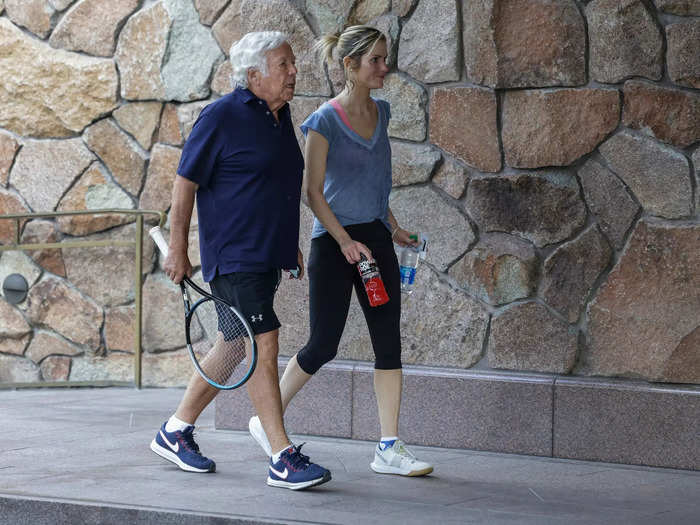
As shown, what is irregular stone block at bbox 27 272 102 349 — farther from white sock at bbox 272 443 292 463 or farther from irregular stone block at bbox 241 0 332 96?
white sock at bbox 272 443 292 463

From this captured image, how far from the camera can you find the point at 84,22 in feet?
23.9

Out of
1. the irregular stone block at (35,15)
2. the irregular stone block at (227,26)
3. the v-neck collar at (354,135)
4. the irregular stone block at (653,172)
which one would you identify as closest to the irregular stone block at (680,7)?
the irregular stone block at (653,172)

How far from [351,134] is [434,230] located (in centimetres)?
89

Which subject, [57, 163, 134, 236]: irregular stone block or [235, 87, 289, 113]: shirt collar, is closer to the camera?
[235, 87, 289, 113]: shirt collar

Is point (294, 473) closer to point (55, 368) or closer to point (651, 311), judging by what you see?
point (651, 311)

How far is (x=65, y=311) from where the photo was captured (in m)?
7.36

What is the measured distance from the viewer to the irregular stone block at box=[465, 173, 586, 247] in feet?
16.4

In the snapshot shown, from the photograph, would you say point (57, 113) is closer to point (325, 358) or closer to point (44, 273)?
point (44, 273)

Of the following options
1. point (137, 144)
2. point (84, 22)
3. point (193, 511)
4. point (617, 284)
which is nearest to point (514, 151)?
point (617, 284)

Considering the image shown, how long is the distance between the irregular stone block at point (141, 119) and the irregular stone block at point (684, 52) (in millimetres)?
3470

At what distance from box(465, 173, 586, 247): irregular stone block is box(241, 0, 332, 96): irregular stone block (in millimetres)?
986

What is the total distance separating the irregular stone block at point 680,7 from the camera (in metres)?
4.75

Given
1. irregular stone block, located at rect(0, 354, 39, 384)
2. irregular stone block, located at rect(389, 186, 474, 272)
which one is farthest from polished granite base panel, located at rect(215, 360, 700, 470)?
irregular stone block, located at rect(0, 354, 39, 384)

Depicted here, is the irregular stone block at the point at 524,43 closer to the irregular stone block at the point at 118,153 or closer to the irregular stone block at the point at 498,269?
the irregular stone block at the point at 498,269
